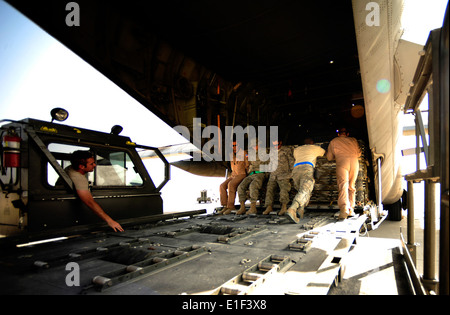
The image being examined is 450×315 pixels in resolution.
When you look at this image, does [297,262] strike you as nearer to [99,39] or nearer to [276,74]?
[99,39]

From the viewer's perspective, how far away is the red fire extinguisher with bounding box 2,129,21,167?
2609 mm

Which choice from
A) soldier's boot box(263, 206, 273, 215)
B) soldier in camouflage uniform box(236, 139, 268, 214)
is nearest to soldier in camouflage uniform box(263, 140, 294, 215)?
soldier's boot box(263, 206, 273, 215)

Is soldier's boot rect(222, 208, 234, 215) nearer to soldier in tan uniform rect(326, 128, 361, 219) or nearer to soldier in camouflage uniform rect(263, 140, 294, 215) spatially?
soldier in camouflage uniform rect(263, 140, 294, 215)

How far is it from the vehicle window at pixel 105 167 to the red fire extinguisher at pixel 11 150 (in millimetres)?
365

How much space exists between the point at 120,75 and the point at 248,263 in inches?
147

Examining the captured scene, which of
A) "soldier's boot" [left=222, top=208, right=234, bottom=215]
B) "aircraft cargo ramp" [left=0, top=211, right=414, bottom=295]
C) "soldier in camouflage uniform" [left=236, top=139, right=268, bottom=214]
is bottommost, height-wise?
"soldier's boot" [left=222, top=208, right=234, bottom=215]

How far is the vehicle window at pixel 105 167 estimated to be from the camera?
126 inches

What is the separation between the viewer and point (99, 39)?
389 centimetres

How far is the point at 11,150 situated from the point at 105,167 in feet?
4.06
